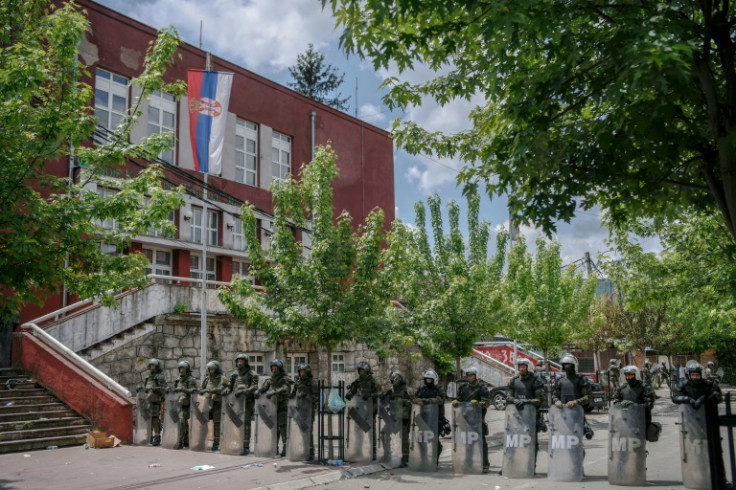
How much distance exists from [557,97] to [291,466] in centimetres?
776

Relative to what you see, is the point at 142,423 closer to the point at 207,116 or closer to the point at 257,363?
the point at 257,363

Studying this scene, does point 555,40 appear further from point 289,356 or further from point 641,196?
point 289,356

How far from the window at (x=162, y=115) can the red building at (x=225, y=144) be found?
0.11 ft

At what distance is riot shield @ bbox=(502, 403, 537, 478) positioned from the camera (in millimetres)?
10250

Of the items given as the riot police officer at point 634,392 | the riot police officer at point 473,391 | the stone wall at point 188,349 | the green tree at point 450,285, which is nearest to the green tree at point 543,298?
the green tree at point 450,285

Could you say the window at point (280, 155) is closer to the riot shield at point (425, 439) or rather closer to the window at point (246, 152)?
the window at point (246, 152)

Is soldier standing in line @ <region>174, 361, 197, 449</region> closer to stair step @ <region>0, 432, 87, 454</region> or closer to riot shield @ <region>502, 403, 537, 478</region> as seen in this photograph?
stair step @ <region>0, 432, 87, 454</region>

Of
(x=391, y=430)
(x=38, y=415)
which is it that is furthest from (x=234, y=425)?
(x=38, y=415)

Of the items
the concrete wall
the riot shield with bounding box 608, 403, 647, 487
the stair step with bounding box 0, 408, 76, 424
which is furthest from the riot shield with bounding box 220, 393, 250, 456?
the riot shield with bounding box 608, 403, 647, 487

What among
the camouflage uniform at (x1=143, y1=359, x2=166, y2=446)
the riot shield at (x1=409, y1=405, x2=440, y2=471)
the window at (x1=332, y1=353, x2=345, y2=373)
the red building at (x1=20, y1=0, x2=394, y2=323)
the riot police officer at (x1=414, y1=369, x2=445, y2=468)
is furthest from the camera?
the window at (x1=332, y1=353, x2=345, y2=373)

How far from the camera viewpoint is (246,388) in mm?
13000

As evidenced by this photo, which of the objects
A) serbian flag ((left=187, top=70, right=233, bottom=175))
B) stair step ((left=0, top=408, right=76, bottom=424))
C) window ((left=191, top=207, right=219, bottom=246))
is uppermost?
serbian flag ((left=187, top=70, right=233, bottom=175))

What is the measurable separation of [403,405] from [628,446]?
3822mm

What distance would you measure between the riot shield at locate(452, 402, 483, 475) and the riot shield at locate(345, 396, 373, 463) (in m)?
1.66
